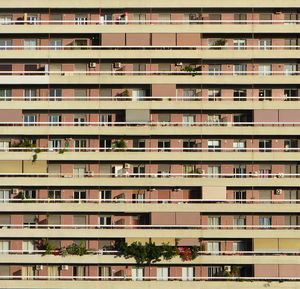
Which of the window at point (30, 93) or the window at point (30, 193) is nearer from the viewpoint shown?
the window at point (30, 193)

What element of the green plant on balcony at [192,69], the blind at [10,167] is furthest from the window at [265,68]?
the blind at [10,167]

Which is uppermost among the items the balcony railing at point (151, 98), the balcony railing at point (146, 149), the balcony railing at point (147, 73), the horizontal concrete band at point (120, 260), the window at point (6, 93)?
the balcony railing at point (147, 73)

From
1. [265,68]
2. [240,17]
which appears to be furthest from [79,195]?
[240,17]

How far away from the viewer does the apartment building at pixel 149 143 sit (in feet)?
105

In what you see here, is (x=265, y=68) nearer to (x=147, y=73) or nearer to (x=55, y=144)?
(x=147, y=73)

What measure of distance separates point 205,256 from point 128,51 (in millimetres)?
16008

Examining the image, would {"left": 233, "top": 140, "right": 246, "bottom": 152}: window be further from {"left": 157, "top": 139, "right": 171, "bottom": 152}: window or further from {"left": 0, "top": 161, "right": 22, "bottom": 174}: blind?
{"left": 0, "top": 161, "right": 22, "bottom": 174}: blind

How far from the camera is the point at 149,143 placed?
3366 cm

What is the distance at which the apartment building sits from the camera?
3189cm

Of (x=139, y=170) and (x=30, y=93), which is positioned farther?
(x=30, y=93)

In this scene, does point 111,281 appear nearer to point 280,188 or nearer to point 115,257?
point 115,257

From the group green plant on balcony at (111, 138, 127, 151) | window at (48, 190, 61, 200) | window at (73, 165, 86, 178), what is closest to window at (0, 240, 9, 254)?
window at (48, 190, 61, 200)

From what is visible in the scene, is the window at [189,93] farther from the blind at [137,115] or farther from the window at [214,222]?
the window at [214,222]

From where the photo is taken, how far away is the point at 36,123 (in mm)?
33125
